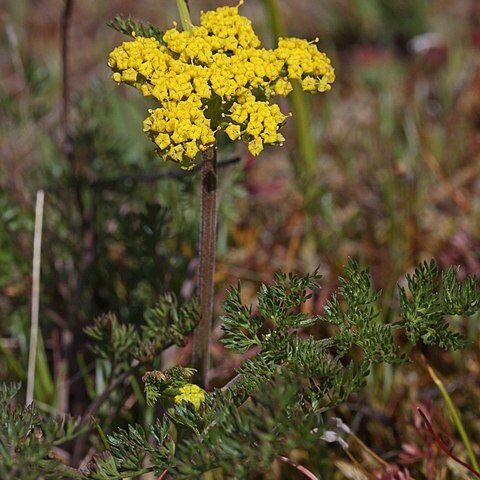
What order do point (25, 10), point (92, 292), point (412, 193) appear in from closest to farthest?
point (92, 292)
point (412, 193)
point (25, 10)

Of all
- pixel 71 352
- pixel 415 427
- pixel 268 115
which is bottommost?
pixel 415 427

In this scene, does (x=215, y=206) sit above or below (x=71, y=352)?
above

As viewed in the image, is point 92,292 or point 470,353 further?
point 92,292

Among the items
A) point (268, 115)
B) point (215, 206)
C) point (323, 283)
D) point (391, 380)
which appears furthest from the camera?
point (323, 283)

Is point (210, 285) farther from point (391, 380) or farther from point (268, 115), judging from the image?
point (391, 380)

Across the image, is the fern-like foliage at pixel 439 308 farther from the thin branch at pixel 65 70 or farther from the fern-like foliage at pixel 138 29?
the thin branch at pixel 65 70

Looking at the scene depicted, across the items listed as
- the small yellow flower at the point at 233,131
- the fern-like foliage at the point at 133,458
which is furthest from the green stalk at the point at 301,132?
the fern-like foliage at the point at 133,458

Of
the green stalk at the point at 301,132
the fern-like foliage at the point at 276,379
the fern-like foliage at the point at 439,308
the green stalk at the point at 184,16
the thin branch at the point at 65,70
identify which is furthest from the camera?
the green stalk at the point at 301,132

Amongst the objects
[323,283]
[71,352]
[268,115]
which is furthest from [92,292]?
[268,115]
